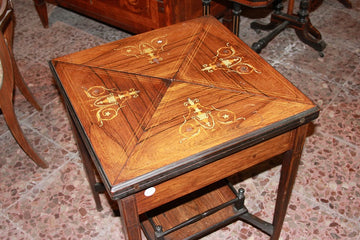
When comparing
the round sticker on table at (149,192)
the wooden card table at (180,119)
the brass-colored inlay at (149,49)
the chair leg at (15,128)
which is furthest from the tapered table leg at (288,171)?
the chair leg at (15,128)

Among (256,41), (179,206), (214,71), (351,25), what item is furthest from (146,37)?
(351,25)

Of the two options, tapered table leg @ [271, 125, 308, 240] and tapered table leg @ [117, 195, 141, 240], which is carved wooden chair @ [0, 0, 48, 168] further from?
tapered table leg @ [271, 125, 308, 240]

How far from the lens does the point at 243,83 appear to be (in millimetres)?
1505

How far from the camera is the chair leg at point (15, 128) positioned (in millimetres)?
2043

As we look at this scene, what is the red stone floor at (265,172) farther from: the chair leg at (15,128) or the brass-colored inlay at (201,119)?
the brass-colored inlay at (201,119)

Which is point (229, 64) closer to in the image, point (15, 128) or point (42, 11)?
→ point (15, 128)

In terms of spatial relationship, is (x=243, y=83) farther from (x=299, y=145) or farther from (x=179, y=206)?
(x=179, y=206)

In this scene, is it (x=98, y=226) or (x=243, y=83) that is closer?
(x=243, y=83)

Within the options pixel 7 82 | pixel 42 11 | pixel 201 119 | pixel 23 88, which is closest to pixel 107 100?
pixel 201 119

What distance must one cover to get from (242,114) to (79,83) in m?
0.64

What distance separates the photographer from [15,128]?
2.12m

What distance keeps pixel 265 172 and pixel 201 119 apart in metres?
1.00

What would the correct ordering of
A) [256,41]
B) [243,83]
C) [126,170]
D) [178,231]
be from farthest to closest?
1. [256,41]
2. [178,231]
3. [243,83]
4. [126,170]

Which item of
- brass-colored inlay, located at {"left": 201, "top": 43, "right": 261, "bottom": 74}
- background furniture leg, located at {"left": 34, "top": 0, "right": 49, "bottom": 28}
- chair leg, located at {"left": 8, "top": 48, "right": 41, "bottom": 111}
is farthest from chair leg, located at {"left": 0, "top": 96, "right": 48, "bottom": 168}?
background furniture leg, located at {"left": 34, "top": 0, "right": 49, "bottom": 28}
